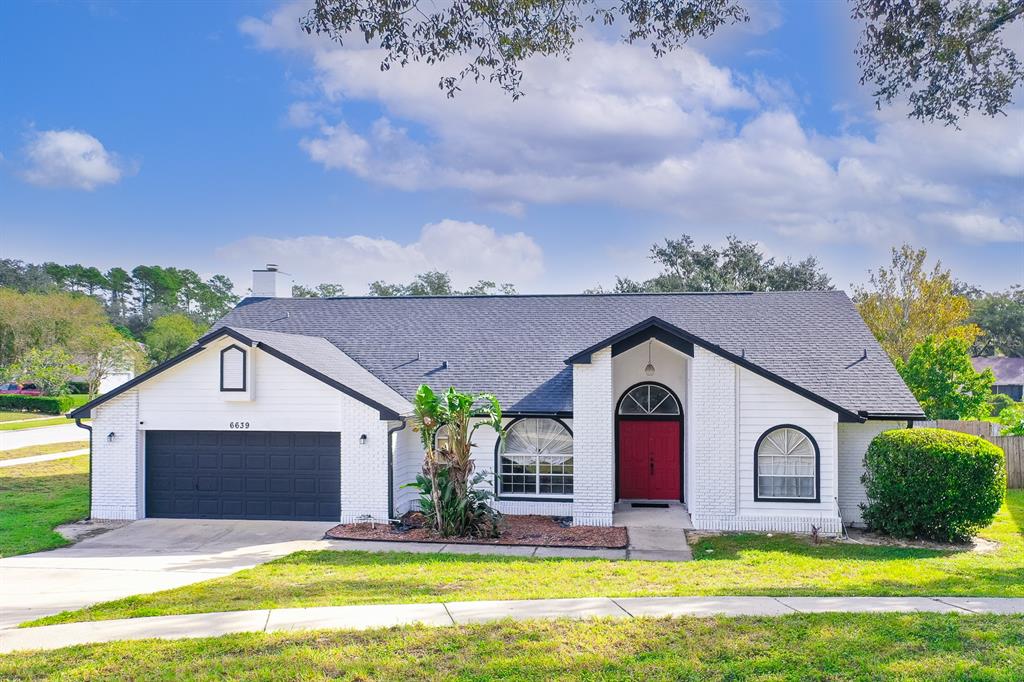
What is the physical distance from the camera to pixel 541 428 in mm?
16484

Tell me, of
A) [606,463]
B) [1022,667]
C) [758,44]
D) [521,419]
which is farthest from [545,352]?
[1022,667]

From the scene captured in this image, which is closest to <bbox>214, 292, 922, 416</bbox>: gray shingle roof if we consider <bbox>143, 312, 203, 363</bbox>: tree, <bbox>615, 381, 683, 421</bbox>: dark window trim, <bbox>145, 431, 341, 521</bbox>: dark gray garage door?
<bbox>615, 381, 683, 421</bbox>: dark window trim

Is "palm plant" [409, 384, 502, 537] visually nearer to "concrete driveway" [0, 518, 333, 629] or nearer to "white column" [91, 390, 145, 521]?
"concrete driveway" [0, 518, 333, 629]

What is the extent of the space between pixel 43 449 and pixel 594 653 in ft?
89.4

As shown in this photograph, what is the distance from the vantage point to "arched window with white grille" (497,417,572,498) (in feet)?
53.8

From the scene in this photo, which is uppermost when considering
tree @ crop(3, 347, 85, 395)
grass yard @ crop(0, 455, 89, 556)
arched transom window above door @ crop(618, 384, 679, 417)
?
tree @ crop(3, 347, 85, 395)

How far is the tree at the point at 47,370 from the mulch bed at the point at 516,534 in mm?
38566

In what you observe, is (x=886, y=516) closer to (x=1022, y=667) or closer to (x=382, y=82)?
(x=1022, y=667)

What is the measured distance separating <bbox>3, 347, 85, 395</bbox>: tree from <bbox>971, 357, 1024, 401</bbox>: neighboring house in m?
63.7

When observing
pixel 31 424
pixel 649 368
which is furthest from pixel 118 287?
pixel 649 368

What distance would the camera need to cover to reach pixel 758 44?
40.6ft

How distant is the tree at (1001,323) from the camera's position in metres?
66.1

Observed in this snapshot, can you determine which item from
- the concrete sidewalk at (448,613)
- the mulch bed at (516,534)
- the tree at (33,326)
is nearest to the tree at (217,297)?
the tree at (33,326)

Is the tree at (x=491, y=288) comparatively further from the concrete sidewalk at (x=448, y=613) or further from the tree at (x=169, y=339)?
the concrete sidewalk at (x=448, y=613)
